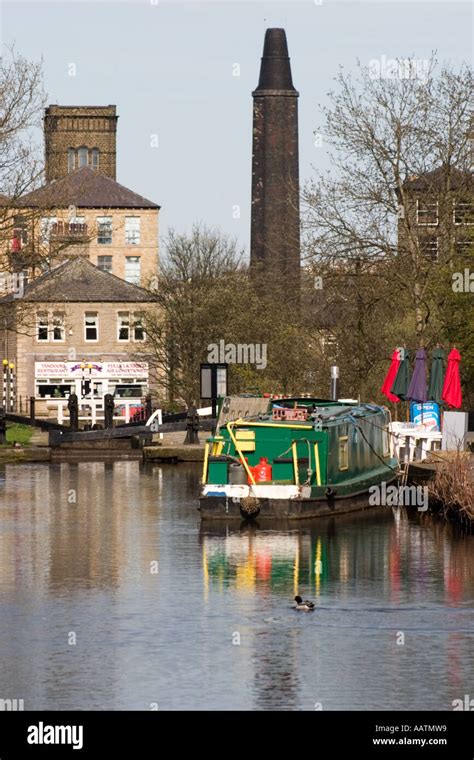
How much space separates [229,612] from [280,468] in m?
10.7

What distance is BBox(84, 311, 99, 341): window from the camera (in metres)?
101

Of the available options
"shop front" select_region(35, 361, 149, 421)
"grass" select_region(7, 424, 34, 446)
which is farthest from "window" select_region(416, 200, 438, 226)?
"shop front" select_region(35, 361, 149, 421)

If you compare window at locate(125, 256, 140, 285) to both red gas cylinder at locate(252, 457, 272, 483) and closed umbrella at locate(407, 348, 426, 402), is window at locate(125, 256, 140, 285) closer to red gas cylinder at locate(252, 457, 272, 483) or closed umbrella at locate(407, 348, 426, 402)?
closed umbrella at locate(407, 348, 426, 402)

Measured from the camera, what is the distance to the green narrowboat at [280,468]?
32812mm

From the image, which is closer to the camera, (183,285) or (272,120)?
(183,285)

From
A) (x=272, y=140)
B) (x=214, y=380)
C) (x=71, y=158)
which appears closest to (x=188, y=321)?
(x=214, y=380)

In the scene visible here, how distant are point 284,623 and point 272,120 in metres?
89.2

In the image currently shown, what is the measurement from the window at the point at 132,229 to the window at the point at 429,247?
2601 inches

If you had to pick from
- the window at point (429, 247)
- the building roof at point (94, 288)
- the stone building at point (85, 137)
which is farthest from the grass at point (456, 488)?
the stone building at point (85, 137)

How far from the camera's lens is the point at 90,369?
95438mm

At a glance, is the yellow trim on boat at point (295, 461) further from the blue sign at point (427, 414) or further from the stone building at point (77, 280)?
the stone building at point (77, 280)

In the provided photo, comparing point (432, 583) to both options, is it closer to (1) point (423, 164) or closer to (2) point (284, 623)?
(2) point (284, 623)

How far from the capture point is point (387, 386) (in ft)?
146
